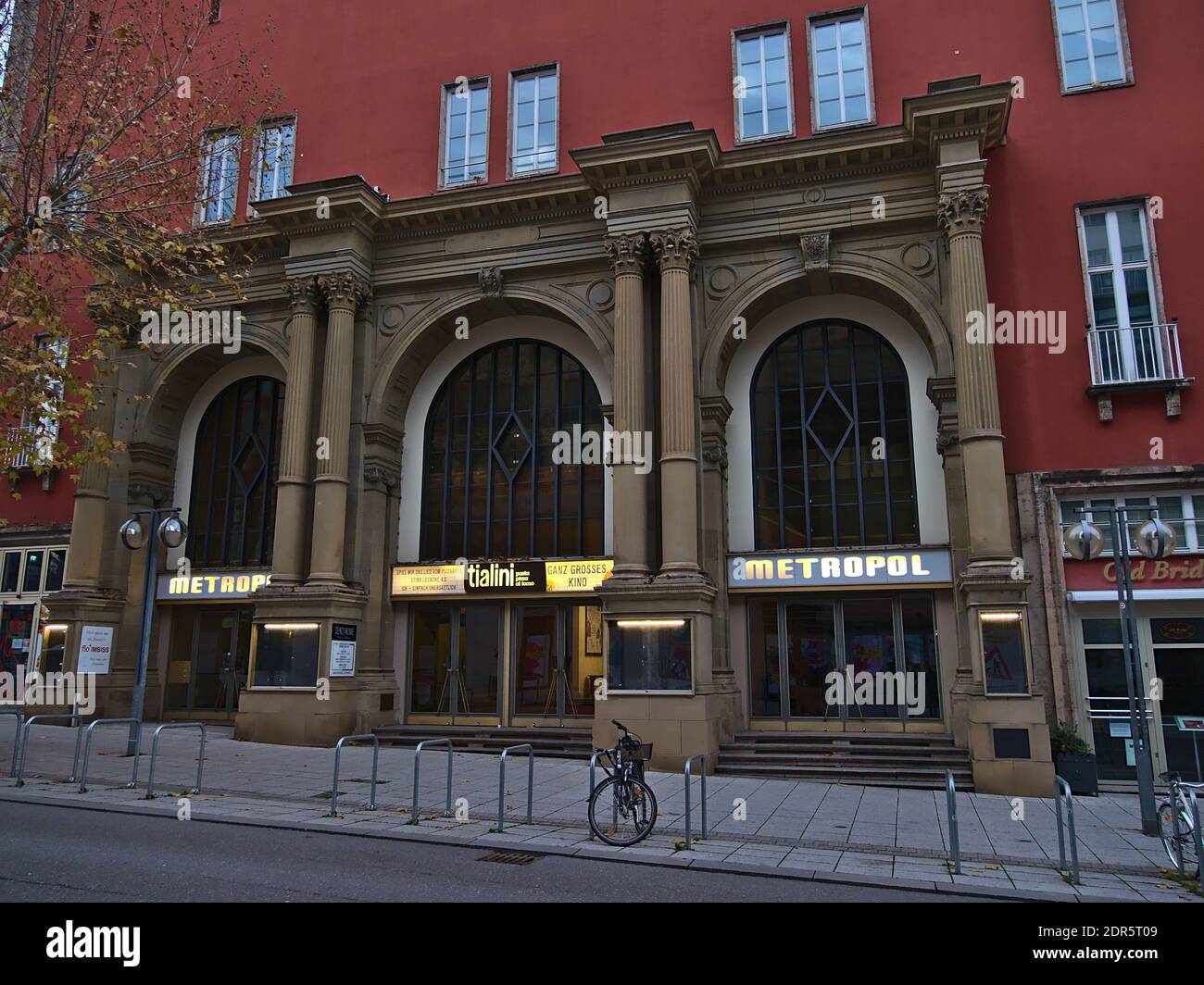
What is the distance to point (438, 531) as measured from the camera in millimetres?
22531

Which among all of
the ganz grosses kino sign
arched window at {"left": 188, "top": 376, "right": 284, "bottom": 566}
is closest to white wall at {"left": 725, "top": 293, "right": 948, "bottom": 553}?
the ganz grosses kino sign

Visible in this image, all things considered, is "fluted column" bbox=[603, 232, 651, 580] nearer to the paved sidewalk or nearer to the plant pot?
the paved sidewalk

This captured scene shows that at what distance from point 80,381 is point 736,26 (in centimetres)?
1655

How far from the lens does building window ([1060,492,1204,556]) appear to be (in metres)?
16.4

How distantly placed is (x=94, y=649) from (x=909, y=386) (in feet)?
66.9

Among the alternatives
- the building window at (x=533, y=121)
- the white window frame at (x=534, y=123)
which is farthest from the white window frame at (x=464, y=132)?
the building window at (x=533, y=121)

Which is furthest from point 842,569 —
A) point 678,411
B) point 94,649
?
point 94,649

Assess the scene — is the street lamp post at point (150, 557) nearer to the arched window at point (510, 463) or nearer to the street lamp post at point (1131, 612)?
the arched window at point (510, 463)

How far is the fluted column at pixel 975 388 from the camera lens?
53.4 feet

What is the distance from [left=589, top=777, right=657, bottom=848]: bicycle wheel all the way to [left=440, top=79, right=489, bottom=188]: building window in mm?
17098

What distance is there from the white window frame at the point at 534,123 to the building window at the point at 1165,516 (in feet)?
46.6

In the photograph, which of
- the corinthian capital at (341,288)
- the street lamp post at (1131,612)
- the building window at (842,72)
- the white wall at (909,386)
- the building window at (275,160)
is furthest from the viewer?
the building window at (275,160)

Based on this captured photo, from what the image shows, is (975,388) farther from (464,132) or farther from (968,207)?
(464,132)
